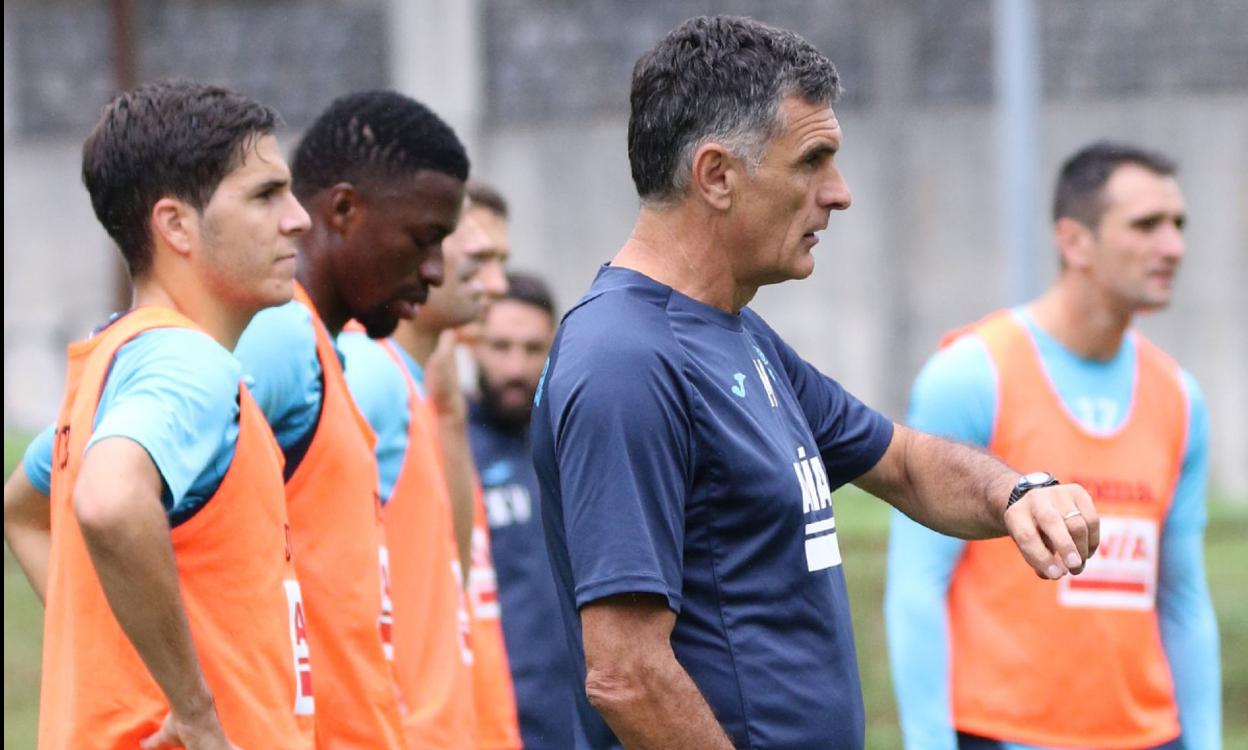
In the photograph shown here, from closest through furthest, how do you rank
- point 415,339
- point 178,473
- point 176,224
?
point 178,473 → point 176,224 → point 415,339

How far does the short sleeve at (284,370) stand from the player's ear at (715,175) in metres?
1.04

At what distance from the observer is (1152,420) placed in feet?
15.9

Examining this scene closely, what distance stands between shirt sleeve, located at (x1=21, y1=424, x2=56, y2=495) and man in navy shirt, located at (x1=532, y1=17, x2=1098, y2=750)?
1265 mm

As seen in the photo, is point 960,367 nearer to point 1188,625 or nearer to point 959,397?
point 959,397

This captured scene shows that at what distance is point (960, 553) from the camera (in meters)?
4.69

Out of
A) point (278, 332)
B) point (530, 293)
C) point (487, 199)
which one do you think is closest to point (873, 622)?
point (530, 293)

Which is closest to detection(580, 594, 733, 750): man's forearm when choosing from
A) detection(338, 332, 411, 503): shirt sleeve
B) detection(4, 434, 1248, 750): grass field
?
detection(338, 332, 411, 503): shirt sleeve

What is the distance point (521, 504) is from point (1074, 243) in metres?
2.14

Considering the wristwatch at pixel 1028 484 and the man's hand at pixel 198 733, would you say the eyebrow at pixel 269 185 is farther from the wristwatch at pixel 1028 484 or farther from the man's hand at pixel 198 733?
the wristwatch at pixel 1028 484

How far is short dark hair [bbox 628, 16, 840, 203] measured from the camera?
282 centimetres

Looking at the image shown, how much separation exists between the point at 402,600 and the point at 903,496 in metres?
1.42

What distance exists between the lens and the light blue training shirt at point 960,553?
182 inches

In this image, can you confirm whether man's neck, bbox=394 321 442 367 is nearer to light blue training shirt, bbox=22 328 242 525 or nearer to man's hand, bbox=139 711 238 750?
light blue training shirt, bbox=22 328 242 525

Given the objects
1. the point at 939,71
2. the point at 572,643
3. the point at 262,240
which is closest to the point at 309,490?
the point at 262,240
